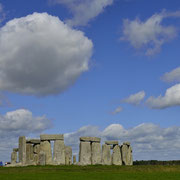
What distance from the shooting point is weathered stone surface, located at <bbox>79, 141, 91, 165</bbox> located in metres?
32.2

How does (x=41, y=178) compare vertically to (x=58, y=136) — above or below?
below

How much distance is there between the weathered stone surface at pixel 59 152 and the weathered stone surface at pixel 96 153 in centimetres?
302

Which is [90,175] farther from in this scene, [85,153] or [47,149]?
[47,149]

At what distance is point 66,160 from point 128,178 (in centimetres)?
1457

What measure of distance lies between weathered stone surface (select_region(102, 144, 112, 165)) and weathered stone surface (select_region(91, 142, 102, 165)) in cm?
68

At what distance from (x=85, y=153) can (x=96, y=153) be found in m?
1.36

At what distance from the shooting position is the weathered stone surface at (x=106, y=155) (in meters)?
34.2

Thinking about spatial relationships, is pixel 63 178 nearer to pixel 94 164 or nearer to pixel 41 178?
pixel 41 178

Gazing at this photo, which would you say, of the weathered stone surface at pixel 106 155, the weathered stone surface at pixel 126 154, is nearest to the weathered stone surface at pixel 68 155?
the weathered stone surface at pixel 106 155

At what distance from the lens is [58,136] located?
31.6 metres

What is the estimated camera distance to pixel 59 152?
104ft

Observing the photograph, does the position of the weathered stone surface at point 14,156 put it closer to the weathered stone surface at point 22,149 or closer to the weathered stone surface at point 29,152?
the weathered stone surface at point 29,152

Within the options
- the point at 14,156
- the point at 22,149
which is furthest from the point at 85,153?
the point at 14,156

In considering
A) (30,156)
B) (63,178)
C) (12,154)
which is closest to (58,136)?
(30,156)
